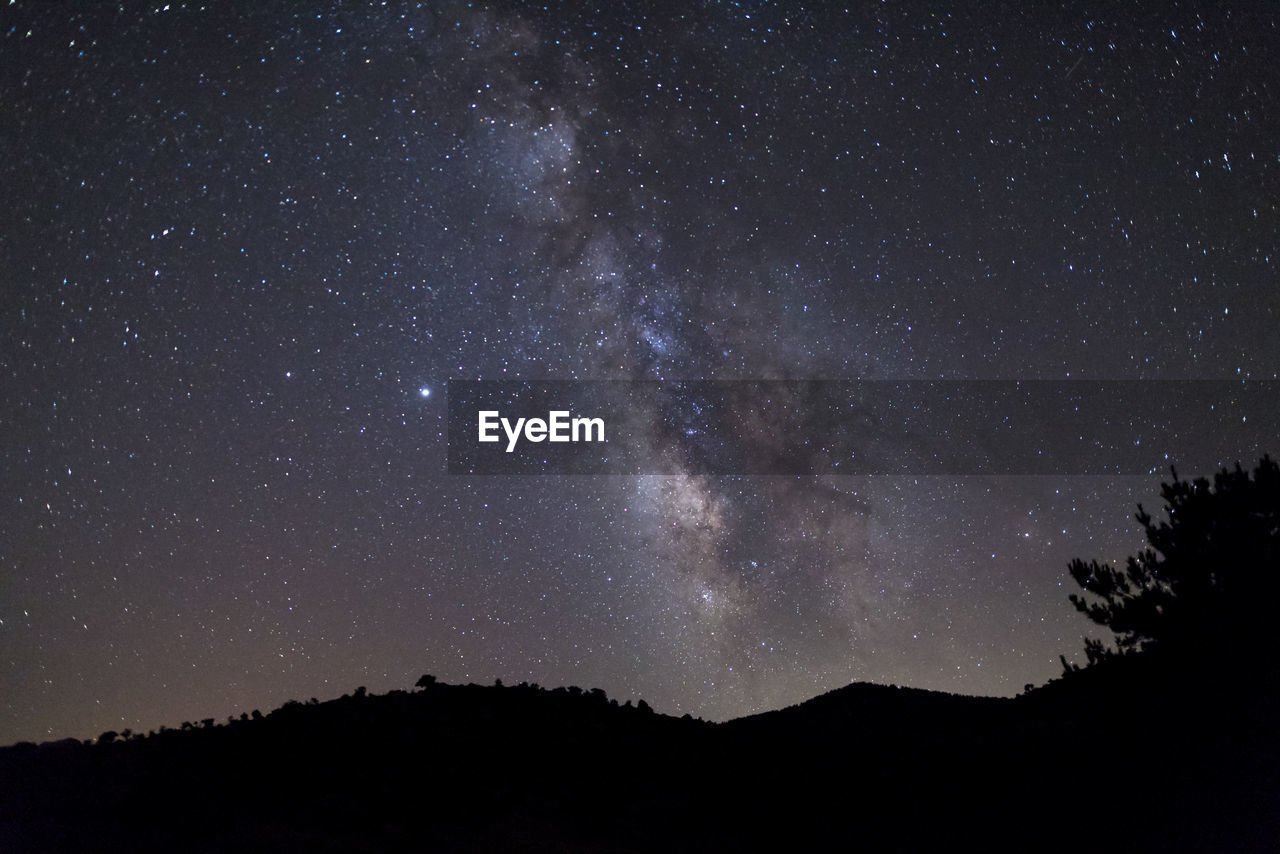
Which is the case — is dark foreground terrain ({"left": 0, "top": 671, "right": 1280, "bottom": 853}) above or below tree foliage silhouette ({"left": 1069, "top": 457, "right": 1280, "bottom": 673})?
below

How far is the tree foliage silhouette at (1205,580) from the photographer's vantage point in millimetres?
13125

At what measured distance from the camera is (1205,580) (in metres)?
14.2

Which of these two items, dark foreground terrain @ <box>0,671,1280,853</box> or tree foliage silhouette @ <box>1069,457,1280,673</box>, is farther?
tree foliage silhouette @ <box>1069,457,1280,673</box>

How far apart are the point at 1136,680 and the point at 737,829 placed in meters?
7.83

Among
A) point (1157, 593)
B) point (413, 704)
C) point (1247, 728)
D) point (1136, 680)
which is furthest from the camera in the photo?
point (1157, 593)

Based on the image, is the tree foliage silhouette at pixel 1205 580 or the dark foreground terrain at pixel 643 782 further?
the tree foliage silhouette at pixel 1205 580

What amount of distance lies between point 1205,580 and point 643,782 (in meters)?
10.1

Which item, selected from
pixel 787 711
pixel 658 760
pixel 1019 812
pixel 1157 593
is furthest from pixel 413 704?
pixel 1157 593

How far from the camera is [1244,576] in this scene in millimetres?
13641

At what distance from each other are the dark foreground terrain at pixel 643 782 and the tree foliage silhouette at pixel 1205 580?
1.20m

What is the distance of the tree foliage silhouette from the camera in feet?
43.1

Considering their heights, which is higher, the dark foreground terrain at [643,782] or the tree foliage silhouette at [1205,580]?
the tree foliage silhouette at [1205,580]

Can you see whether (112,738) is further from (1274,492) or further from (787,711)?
(1274,492)

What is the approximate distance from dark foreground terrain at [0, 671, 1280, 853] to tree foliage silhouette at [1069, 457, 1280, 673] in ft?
3.93
